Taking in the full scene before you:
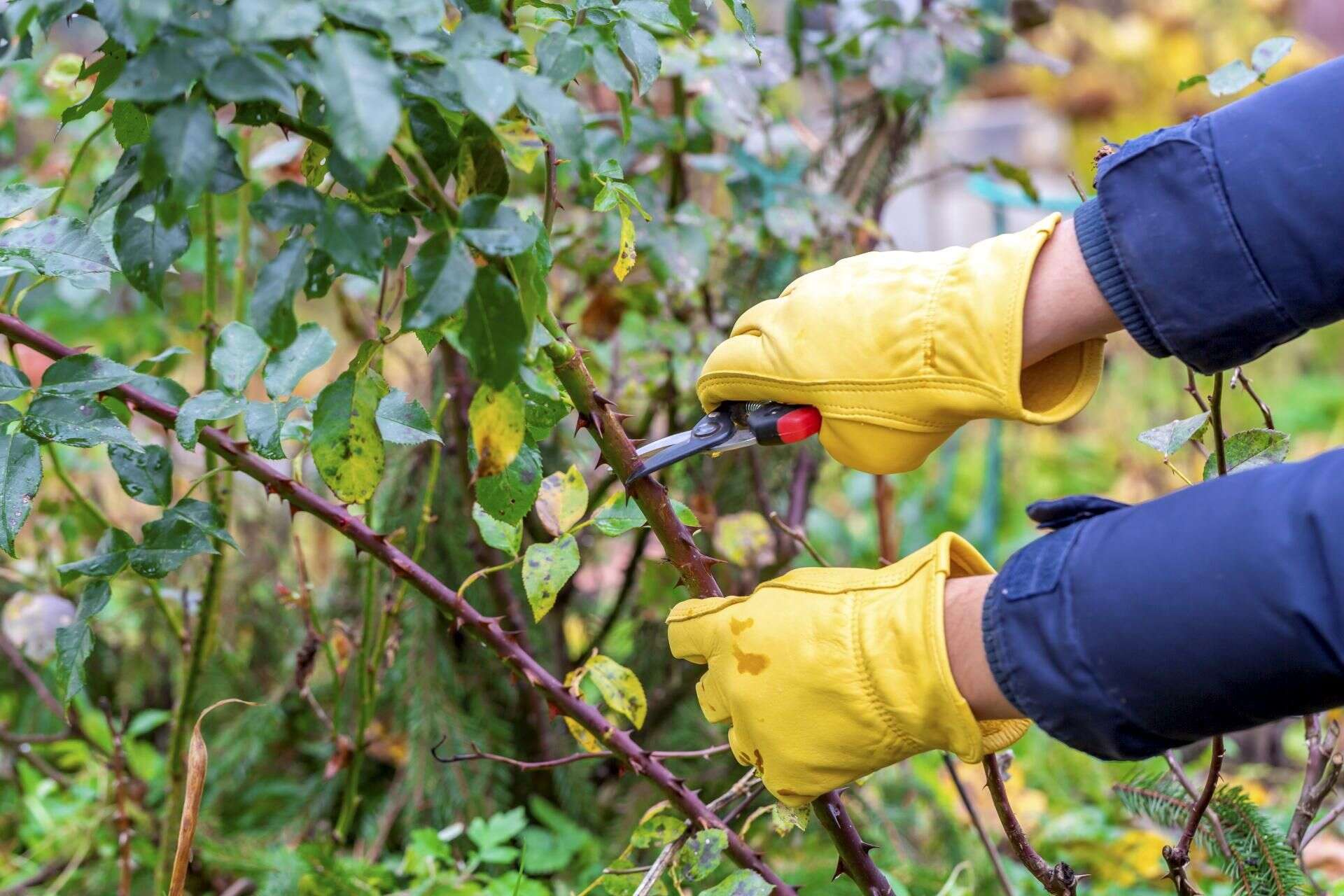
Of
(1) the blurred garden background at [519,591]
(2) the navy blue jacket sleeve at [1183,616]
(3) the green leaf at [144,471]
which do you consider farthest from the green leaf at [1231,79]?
(3) the green leaf at [144,471]

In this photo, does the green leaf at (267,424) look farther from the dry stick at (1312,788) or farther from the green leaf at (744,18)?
the dry stick at (1312,788)

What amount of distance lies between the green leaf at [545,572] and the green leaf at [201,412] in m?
0.27

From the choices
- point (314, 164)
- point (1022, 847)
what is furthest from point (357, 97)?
point (1022, 847)

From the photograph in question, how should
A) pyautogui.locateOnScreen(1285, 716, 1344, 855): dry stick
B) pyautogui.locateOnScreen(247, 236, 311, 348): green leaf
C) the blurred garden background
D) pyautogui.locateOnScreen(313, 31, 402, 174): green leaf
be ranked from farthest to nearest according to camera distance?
the blurred garden background < pyautogui.locateOnScreen(1285, 716, 1344, 855): dry stick < pyautogui.locateOnScreen(247, 236, 311, 348): green leaf < pyautogui.locateOnScreen(313, 31, 402, 174): green leaf

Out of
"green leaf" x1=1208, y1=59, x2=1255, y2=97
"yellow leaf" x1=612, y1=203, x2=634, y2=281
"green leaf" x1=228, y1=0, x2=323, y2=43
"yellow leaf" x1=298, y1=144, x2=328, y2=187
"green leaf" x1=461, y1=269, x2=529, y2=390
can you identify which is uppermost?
"green leaf" x1=228, y1=0, x2=323, y2=43

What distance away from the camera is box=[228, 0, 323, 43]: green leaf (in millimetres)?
559

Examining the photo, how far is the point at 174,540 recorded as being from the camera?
99 centimetres

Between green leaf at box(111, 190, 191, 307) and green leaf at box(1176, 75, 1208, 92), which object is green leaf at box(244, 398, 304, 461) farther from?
green leaf at box(1176, 75, 1208, 92)

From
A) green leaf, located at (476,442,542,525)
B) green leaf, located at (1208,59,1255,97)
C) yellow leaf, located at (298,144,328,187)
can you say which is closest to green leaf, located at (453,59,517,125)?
yellow leaf, located at (298,144,328,187)

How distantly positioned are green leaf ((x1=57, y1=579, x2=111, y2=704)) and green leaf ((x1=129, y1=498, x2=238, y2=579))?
0.13 feet

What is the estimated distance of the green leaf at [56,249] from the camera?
2.91 feet

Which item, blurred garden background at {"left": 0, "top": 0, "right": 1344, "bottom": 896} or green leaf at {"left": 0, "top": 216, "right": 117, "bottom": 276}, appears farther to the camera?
blurred garden background at {"left": 0, "top": 0, "right": 1344, "bottom": 896}

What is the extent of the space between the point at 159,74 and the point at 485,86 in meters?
0.17

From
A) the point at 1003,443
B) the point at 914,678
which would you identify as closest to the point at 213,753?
the point at 914,678
